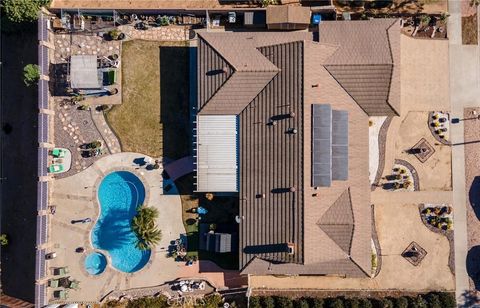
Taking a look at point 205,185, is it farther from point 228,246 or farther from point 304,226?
point 304,226

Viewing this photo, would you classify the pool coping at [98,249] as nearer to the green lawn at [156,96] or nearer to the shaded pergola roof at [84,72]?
the green lawn at [156,96]

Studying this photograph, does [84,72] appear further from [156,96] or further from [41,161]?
[41,161]

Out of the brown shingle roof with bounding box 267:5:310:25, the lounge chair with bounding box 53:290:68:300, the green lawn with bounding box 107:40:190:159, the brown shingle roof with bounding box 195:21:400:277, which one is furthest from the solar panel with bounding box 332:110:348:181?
the lounge chair with bounding box 53:290:68:300

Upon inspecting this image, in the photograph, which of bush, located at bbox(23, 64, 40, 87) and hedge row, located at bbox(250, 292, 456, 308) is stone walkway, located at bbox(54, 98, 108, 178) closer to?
bush, located at bbox(23, 64, 40, 87)

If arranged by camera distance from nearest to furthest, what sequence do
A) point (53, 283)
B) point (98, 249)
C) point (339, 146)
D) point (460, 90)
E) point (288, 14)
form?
1. point (339, 146)
2. point (288, 14)
3. point (460, 90)
4. point (53, 283)
5. point (98, 249)

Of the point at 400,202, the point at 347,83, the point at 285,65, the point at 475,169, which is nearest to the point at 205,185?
the point at 285,65

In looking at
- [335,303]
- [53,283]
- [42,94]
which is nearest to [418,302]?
[335,303]
